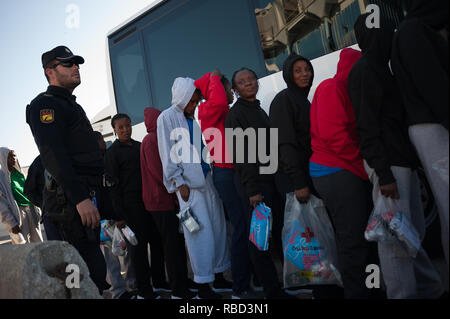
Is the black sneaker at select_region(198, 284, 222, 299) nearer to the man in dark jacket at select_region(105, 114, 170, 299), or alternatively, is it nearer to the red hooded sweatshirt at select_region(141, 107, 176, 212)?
the man in dark jacket at select_region(105, 114, 170, 299)

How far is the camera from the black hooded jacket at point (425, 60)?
5.70ft

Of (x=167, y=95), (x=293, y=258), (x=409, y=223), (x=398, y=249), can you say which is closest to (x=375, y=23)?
(x=409, y=223)

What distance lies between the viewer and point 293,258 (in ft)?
8.31

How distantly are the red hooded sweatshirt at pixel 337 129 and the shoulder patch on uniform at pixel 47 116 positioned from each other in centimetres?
176

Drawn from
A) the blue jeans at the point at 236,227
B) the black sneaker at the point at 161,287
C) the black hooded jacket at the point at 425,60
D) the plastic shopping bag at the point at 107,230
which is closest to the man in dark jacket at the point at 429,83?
the black hooded jacket at the point at 425,60

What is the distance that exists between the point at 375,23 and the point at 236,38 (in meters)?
2.09

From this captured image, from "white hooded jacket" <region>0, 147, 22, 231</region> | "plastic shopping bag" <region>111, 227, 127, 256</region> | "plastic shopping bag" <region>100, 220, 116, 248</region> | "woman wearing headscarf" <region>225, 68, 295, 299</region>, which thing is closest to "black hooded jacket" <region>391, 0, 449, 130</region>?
"woman wearing headscarf" <region>225, 68, 295, 299</region>

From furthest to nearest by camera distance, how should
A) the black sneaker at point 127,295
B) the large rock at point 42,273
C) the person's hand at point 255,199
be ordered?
the black sneaker at point 127,295 < the person's hand at point 255,199 < the large rock at point 42,273

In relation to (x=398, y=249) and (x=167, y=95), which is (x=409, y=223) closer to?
(x=398, y=249)

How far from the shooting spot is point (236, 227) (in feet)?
10.2

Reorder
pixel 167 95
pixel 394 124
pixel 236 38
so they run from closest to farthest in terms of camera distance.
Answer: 1. pixel 394 124
2. pixel 236 38
3. pixel 167 95

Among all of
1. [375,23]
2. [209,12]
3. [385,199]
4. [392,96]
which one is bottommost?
[385,199]

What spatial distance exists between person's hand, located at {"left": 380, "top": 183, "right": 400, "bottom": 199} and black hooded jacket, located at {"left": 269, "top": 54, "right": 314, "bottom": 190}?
1.90ft

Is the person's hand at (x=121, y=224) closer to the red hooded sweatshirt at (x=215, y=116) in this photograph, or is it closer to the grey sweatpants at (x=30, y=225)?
the red hooded sweatshirt at (x=215, y=116)
